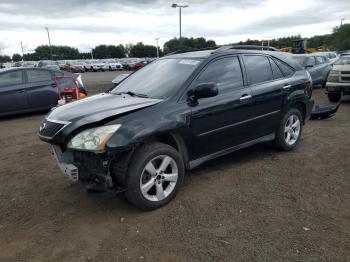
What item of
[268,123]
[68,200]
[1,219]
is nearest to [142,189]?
[68,200]

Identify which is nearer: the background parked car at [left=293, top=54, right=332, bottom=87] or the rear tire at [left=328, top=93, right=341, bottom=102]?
the rear tire at [left=328, top=93, right=341, bottom=102]

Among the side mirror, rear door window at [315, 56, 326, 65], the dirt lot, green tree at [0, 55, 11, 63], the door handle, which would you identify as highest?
green tree at [0, 55, 11, 63]

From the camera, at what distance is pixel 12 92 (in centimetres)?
939

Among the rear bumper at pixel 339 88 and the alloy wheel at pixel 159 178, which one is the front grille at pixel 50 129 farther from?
the rear bumper at pixel 339 88

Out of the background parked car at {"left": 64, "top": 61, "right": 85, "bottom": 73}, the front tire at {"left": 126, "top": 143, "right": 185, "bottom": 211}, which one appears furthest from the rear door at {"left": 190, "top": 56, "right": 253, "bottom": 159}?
the background parked car at {"left": 64, "top": 61, "right": 85, "bottom": 73}

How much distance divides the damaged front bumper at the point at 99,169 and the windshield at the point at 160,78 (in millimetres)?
1059

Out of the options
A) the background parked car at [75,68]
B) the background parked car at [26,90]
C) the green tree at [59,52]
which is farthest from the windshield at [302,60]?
the green tree at [59,52]

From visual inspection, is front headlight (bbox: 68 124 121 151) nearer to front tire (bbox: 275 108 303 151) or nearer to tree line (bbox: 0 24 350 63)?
front tire (bbox: 275 108 303 151)

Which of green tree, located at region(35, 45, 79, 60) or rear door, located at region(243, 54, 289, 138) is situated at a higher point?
green tree, located at region(35, 45, 79, 60)

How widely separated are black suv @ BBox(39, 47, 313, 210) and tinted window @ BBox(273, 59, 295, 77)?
2 cm

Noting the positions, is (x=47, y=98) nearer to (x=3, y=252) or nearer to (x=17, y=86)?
(x=17, y=86)

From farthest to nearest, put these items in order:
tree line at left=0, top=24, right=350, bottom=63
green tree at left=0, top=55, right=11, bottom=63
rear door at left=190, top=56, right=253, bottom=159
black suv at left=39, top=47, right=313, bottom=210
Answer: green tree at left=0, top=55, right=11, bottom=63, tree line at left=0, top=24, right=350, bottom=63, rear door at left=190, top=56, right=253, bottom=159, black suv at left=39, top=47, right=313, bottom=210

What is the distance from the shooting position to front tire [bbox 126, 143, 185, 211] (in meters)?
3.48

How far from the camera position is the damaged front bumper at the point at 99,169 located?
3404 mm
